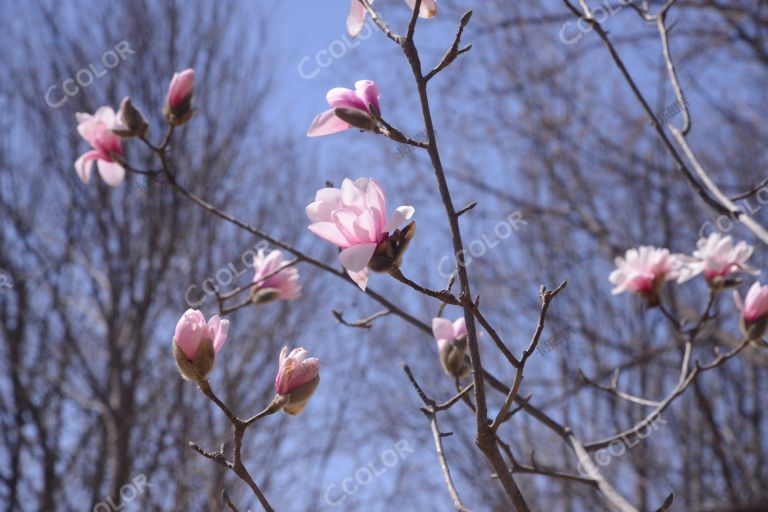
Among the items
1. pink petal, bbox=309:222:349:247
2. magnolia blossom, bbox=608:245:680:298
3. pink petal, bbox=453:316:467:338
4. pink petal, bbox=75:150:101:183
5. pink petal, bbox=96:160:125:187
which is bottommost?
pink petal, bbox=309:222:349:247

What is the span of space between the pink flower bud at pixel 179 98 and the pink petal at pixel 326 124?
46cm

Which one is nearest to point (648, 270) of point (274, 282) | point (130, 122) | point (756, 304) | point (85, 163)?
point (756, 304)

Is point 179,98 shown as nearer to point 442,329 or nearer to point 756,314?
point 442,329

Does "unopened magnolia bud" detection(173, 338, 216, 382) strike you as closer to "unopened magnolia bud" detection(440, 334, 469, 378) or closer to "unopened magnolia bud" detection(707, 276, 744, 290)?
"unopened magnolia bud" detection(440, 334, 469, 378)

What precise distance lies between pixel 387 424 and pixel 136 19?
2.54 meters

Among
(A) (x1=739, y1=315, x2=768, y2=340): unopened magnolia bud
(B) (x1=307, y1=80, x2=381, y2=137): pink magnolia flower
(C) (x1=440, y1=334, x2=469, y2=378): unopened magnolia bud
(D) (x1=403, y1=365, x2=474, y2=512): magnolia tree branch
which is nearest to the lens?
(D) (x1=403, y1=365, x2=474, y2=512): magnolia tree branch

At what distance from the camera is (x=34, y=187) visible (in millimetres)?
3678

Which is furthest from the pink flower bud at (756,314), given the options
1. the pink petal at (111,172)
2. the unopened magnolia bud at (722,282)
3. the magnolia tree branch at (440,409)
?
the pink petal at (111,172)

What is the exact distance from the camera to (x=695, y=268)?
1.35m

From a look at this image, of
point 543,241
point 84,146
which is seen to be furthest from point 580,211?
point 84,146

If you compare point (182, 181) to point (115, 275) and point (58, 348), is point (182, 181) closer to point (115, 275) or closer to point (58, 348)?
point (115, 275)

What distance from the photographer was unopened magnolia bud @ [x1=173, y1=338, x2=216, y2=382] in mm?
844

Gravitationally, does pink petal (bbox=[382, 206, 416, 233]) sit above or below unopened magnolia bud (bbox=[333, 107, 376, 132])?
below

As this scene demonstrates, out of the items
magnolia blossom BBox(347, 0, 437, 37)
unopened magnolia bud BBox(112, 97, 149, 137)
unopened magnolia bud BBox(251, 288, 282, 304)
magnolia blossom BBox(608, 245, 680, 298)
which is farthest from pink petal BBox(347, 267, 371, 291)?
magnolia blossom BBox(608, 245, 680, 298)
